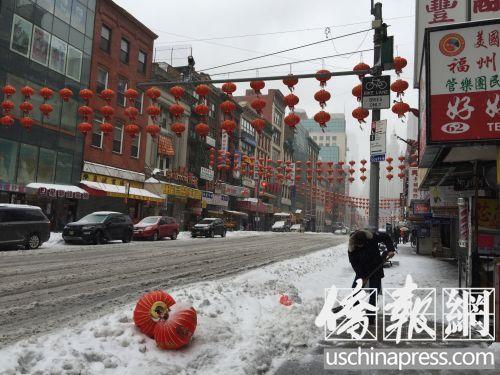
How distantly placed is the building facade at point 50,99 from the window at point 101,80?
1112mm

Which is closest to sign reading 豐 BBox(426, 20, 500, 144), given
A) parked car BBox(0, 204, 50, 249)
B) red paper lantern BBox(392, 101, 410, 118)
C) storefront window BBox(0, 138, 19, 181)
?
red paper lantern BBox(392, 101, 410, 118)

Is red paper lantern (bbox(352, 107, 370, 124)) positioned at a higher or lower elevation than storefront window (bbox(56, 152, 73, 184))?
higher

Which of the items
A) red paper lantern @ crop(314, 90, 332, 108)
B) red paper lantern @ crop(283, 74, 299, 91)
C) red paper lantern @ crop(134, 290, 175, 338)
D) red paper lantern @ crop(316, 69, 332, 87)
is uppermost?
red paper lantern @ crop(316, 69, 332, 87)

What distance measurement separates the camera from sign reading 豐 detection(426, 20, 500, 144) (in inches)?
303

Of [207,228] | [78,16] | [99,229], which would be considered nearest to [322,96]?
[99,229]

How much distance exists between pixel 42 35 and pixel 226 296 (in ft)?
79.2

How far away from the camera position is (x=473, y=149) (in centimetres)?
839

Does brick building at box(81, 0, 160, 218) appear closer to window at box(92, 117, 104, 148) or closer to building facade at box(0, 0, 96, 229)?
window at box(92, 117, 104, 148)

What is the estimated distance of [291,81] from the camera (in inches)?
546

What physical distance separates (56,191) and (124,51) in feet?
45.2

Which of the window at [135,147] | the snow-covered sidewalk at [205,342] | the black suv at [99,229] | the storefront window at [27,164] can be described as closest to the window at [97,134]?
the window at [135,147]

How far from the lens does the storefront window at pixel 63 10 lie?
27016 millimetres

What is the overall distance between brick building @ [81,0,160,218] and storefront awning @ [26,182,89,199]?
1303 mm

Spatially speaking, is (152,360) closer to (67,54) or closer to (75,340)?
(75,340)
